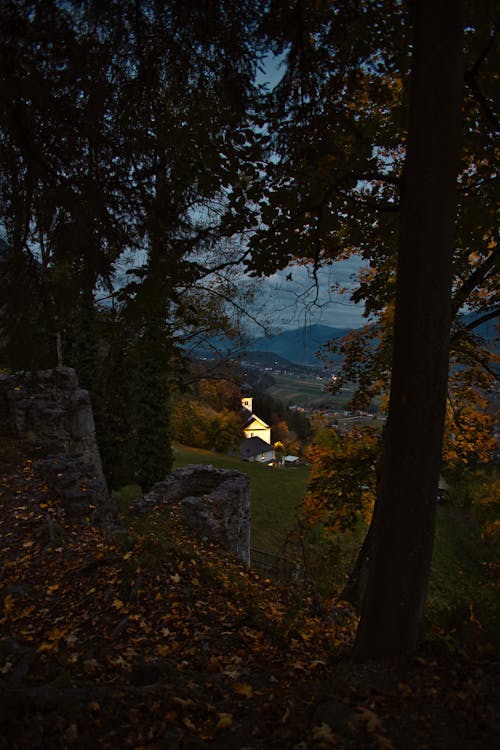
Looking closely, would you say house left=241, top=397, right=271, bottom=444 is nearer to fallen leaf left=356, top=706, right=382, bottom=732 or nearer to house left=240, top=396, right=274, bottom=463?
house left=240, top=396, right=274, bottom=463

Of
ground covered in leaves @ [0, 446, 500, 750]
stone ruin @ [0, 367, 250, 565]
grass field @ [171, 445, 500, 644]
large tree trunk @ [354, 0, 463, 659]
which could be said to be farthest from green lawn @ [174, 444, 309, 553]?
large tree trunk @ [354, 0, 463, 659]

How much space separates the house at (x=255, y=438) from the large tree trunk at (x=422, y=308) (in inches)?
2154

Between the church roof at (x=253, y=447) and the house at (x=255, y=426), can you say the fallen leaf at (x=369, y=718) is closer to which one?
the church roof at (x=253, y=447)

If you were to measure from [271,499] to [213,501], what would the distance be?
50.4 ft

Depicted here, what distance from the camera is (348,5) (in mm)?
3631

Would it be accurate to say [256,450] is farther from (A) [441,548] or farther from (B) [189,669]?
(B) [189,669]

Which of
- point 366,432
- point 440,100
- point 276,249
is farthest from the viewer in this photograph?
point 366,432

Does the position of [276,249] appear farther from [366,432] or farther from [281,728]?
[366,432]

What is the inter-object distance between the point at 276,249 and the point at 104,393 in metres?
14.5

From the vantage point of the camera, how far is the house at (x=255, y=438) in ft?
198

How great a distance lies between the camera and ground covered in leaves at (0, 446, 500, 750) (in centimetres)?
237

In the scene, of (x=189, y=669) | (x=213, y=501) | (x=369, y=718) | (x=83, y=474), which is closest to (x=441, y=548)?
(x=213, y=501)

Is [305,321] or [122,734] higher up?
[305,321]

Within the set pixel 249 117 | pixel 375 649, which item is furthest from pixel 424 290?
pixel 375 649
